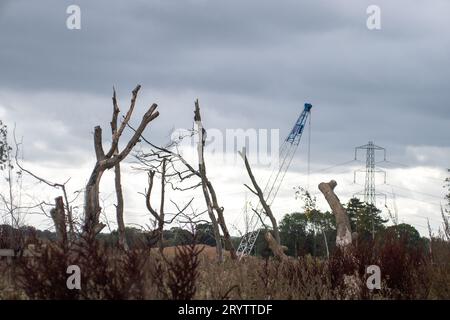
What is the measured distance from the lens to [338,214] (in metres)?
18.1

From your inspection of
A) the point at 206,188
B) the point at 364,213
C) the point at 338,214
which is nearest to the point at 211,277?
the point at 338,214

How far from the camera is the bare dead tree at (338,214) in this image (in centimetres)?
1784

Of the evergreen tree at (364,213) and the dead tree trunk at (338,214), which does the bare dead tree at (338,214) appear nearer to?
the dead tree trunk at (338,214)

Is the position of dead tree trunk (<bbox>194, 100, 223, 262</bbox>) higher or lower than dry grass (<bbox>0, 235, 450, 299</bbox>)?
higher

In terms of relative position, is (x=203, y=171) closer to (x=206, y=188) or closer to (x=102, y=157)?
(x=206, y=188)

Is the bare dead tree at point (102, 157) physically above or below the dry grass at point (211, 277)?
above

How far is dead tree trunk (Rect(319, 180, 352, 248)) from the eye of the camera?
17.8 meters

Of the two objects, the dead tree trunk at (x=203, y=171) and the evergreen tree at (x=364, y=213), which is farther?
the evergreen tree at (x=364, y=213)

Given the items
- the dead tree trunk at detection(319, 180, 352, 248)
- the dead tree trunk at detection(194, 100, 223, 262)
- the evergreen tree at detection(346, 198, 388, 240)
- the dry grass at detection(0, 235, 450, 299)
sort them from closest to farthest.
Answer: the dry grass at detection(0, 235, 450, 299), the dead tree trunk at detection(319, 180, 352, 248), the dead tree trunk at detection(194, 100, 223, 262), the evergreen tree at detection(346, 198, 388, 240)

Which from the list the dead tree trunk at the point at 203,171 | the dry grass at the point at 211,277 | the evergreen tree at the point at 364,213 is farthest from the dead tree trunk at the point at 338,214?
the evergreen tree at the point at 364,213

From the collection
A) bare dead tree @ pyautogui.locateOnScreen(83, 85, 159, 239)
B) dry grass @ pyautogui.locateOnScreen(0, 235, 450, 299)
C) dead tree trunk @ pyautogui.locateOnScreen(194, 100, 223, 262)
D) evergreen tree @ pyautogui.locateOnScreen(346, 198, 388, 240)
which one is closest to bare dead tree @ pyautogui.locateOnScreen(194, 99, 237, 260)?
dead tree trunk @ pyautogui.locateOnScreen(194, 100, 223, 262)

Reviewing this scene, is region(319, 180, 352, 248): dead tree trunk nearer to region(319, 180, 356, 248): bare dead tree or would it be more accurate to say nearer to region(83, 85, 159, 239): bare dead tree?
region(319, 180, 356, 248): bare dead tree
